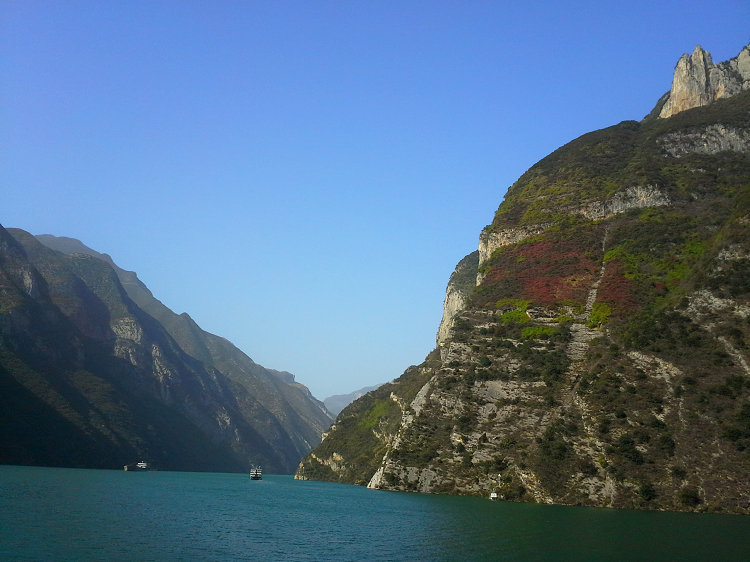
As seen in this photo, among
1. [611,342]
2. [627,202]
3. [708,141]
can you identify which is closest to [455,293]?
[627,202]

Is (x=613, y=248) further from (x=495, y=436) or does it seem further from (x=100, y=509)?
(x=100, y=509)

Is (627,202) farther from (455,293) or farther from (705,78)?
(455,293)

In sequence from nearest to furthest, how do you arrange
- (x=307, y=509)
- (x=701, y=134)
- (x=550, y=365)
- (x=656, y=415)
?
1. (x=307, y=509)
2. (x=656, y=415)
3. (x=550, y=365)
4. (x=701, y=134)

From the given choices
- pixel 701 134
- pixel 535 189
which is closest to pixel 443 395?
pixel 535 189

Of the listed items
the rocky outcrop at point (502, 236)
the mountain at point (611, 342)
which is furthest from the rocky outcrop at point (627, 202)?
the rocky outcrop at point (502, 236)

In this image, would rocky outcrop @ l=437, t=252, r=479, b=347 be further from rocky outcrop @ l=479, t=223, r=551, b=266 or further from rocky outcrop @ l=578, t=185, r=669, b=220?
rocky outcrop @ l=578, t=185, r=669, b=220

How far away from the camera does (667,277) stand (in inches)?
4065

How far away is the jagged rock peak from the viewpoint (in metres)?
155

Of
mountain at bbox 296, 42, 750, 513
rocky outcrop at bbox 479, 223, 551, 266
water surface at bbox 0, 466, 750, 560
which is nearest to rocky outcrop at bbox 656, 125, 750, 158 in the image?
mountain at bbox 296, 42, 750, 513

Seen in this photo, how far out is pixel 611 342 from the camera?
92938 mm

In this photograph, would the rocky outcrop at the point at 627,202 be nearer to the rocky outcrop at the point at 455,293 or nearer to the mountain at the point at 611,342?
the mountain at the point at 611,342

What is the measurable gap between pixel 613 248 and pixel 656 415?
1904 inches

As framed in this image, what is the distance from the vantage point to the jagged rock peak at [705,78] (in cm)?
15488

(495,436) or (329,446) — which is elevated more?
(495,436)
